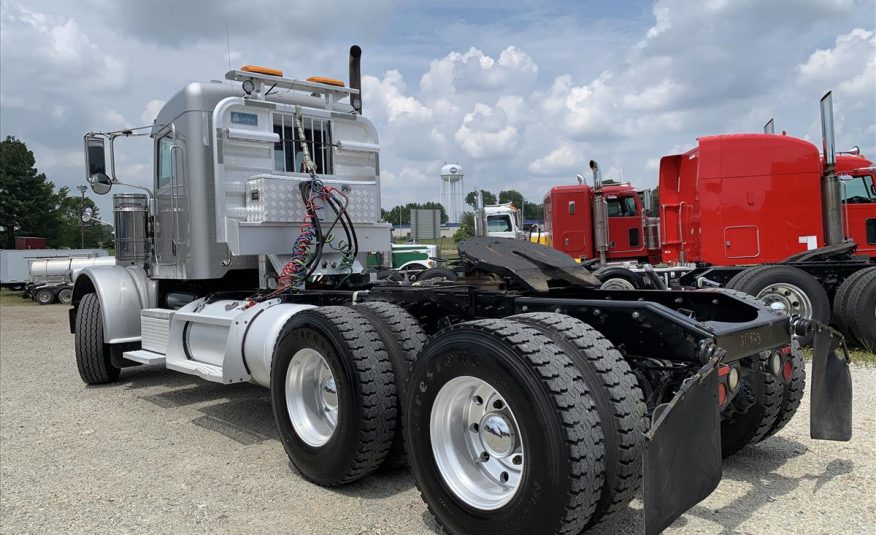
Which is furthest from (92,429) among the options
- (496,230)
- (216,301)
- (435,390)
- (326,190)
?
(496,230)

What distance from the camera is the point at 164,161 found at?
23.5 feet

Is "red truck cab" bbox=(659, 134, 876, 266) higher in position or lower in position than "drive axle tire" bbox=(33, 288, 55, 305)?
higher

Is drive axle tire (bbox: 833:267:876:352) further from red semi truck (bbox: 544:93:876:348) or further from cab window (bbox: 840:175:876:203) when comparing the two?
cab window (bbox: 840:175:876:203)

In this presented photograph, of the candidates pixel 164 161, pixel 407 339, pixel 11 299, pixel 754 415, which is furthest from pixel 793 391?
pixel 11 299

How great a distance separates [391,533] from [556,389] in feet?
4.43

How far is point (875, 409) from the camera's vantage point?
18.2ft

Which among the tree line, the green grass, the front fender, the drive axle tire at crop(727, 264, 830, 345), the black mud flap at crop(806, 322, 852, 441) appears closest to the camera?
the black mud flap at crop(806, 322, 852, 441)

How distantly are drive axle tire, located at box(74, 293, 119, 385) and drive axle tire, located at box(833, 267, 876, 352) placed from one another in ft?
29.1

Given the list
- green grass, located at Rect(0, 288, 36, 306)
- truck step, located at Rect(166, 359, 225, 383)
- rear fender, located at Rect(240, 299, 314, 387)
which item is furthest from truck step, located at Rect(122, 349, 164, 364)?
green grass, located at Rect(0, 288, 36, 306)

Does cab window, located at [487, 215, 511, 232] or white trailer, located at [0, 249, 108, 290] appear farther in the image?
white trailer, located at [0, 249, 108, 290]

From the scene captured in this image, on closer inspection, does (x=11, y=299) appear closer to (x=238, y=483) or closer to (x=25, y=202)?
(x=25, y=202)

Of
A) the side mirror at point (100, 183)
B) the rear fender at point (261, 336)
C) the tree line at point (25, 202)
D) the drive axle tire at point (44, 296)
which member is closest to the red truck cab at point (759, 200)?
the rear fender at point (261, 336)

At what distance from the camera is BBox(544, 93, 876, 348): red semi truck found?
8547 millimetres

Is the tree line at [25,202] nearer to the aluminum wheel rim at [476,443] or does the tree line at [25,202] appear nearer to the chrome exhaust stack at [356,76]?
the chrome exhaust stack at [356,76]
